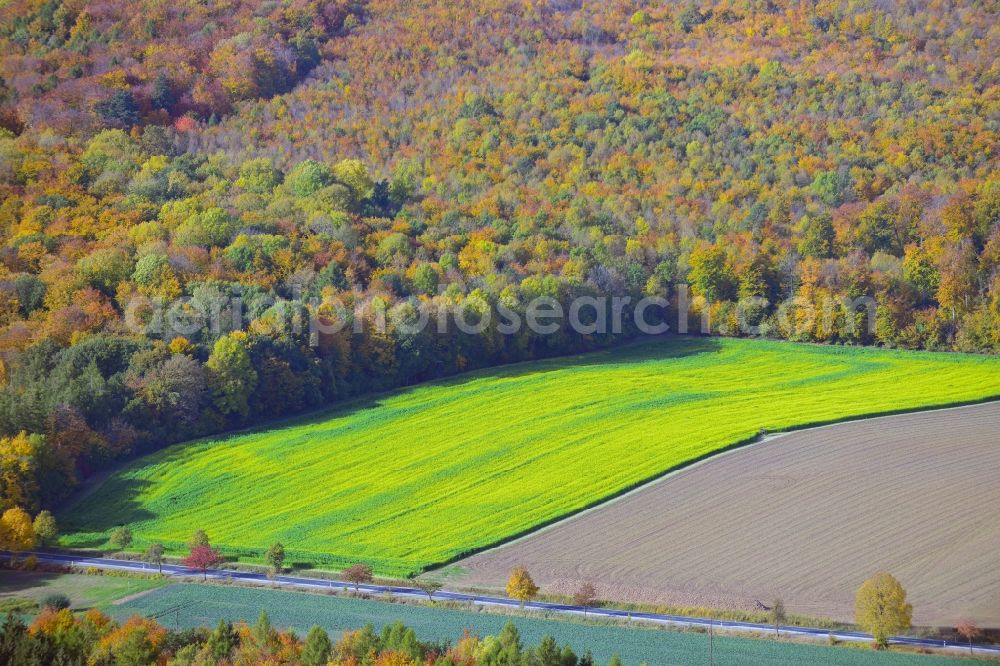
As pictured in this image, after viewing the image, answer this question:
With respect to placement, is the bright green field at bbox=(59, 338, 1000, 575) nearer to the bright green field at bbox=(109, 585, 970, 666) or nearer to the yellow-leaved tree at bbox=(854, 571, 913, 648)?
the bright green field at bbox=(109, 585, 970, 666)

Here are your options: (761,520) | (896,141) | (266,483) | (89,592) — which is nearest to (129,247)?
(266,483)

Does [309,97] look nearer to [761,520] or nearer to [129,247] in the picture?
[129,247]

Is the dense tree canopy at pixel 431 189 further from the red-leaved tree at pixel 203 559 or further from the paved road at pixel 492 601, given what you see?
the red-leaved tree at pixel 203 559

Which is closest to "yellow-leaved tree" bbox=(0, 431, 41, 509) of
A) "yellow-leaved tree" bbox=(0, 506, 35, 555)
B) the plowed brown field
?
"yellow-leaved tree" bbox=(0, 506, 35, 555)

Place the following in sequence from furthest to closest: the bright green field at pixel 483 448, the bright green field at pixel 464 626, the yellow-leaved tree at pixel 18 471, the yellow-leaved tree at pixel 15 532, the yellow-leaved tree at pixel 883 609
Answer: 1. the yellow-leaved tree at pixel 18 471
2. the bright green field at pixel 483 448
3. the yellow-leaved tree at pixel 15 532
4. the yellow-leaved tree at pixel 883 609
5. the bright green field at pixel 464 626

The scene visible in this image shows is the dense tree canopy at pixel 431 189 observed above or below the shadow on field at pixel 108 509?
above

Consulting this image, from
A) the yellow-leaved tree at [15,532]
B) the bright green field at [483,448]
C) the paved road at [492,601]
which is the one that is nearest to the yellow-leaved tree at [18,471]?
the bright green field at [483,448]
